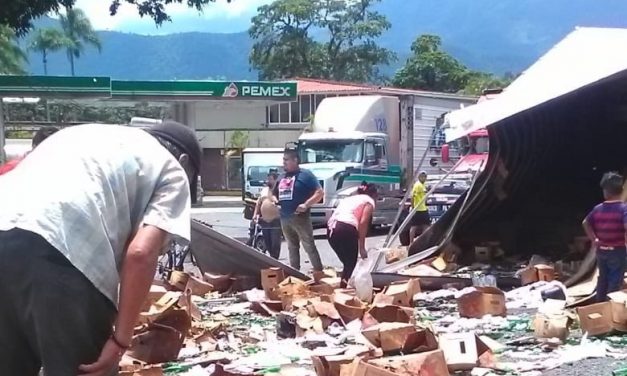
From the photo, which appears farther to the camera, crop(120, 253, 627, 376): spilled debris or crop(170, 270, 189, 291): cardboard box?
crop(170, 270, 189, 291): cardboard box

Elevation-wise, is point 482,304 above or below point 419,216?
below

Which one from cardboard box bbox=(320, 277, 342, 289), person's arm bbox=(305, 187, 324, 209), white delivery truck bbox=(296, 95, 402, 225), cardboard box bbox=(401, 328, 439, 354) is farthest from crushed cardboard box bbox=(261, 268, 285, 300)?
white delivery truck bbox=(296, 95, 402, 225)

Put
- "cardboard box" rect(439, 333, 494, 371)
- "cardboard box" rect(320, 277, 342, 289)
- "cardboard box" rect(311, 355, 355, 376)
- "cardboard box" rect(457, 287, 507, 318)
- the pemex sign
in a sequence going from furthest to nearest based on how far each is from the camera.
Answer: the pemex sign → "cardboard box" rect(320, 277, 342, 289) → "cardboard box" rect(457, 287, 507, 318) → "cardboard box" rect(439, 333, 494, 371) → "cardboard box" rect(311, 355, 355, 376)

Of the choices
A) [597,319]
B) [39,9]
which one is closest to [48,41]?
[39,9]

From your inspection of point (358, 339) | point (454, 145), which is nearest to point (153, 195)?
point (358, 339)

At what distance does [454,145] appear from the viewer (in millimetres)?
24500

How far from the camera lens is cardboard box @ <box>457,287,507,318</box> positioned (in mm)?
8453

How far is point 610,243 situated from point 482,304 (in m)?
1.23

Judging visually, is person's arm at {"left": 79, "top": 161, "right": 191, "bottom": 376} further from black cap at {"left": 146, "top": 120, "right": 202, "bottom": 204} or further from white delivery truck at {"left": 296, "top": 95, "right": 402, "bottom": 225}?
white delivery truck at {"left": 296, "top": 95, "right": 402, "bottom": 225}

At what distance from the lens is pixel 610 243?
8328mm

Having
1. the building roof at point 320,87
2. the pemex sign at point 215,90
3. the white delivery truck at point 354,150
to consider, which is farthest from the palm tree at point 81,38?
the white delivery truck at point 354,150

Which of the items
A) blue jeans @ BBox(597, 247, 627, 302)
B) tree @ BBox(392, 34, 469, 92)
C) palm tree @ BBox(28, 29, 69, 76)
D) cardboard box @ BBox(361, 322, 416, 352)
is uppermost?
palm tree @ BBox(28, 29, 69, 76)

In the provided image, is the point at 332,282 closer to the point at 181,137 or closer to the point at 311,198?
the point at 311,198

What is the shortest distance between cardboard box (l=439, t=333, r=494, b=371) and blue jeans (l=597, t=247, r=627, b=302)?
232 cm
